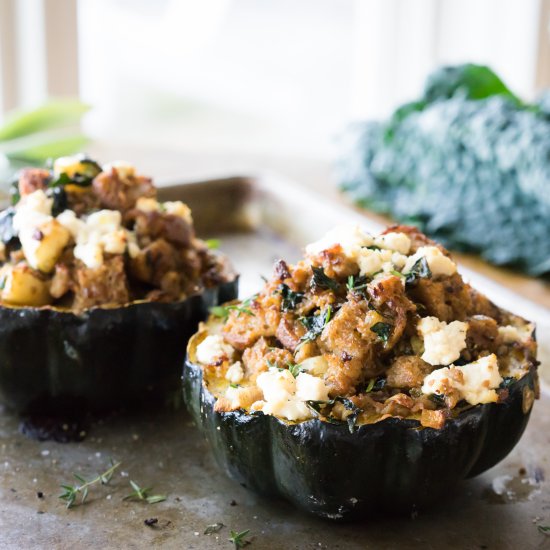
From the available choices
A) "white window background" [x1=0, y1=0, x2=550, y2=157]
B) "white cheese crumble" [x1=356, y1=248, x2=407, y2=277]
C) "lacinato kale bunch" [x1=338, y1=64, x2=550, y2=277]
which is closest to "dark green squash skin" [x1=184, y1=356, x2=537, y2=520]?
"white cheese crumble" [x1=356, y1=248, x2=407, y2=277]

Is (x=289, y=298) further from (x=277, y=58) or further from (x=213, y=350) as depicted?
(x=277, y=58)

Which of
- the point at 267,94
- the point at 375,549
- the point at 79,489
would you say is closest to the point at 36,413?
the point at 79,489

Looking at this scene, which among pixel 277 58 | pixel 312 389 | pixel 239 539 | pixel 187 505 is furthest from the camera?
pixel 277 58

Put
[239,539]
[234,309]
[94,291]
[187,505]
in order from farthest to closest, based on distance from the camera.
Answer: [94,291] < [234,309] < [187,505] < [239,539]

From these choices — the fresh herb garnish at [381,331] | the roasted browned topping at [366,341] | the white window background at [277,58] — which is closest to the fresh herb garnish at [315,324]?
the roasted browned topping at [366,341]

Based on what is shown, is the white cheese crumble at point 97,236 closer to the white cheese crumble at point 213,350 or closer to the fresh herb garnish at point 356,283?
the white cheese crumble at point 213,350

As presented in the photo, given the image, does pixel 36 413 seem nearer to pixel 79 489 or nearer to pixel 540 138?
pixel 79 489

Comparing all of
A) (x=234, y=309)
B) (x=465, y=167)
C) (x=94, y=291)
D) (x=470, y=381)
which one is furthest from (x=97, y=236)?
(x=465, y=167)
